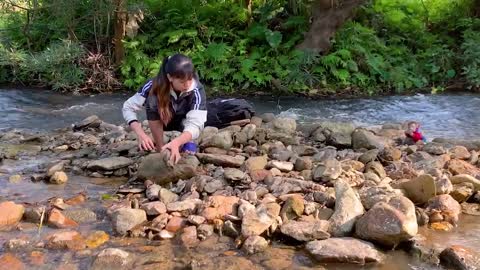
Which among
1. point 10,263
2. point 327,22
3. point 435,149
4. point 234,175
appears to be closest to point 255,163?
point 234,175

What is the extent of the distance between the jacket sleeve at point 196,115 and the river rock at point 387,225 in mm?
1686

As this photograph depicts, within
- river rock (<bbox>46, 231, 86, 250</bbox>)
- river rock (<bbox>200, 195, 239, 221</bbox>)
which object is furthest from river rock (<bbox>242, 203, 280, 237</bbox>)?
river rock (<bbox>46, 231, 86, 250</bbox>)

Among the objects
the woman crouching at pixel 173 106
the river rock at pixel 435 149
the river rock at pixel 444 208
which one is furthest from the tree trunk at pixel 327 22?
the river rock at pixel 444 208

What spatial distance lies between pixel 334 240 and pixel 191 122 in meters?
1.75

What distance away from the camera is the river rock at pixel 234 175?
465 cm

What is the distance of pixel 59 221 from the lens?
394cm

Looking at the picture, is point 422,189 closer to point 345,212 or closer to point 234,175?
point 345,212

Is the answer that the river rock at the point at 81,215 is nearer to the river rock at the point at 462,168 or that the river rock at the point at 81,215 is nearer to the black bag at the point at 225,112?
the black bag at the point at 225,112

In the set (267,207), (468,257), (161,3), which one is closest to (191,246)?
(267,207)

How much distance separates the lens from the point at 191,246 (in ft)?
11.8

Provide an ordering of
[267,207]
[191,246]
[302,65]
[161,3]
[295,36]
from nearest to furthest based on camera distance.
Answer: [191,246], [267,207], [302,65], [295,36], [161,3]

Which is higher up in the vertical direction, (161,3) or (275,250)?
(161,3)

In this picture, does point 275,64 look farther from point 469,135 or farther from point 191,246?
point 191,246

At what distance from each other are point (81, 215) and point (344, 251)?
2.01 m
